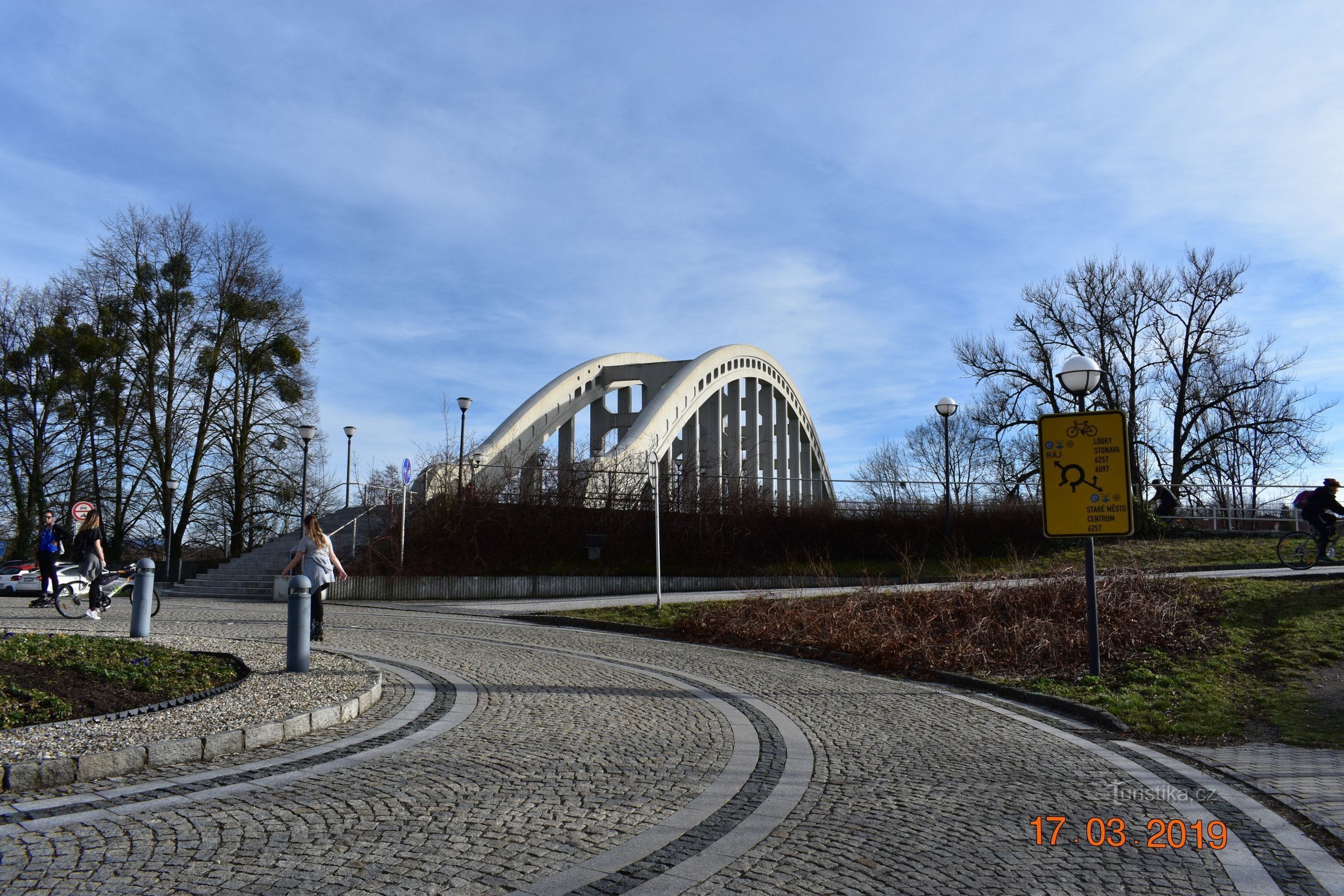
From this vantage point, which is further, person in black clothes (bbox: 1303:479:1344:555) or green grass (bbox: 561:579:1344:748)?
person in black clothes (bbox: 1303:479:1344:555)

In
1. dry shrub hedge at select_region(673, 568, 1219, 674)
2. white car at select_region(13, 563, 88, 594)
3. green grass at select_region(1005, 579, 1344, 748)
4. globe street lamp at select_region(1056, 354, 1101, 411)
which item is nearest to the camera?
green grass at select_region(1005, 579, 1344, 748)

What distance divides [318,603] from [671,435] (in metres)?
28.0

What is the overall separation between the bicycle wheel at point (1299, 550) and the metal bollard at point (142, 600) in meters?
17.9

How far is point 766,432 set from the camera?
53.4 m

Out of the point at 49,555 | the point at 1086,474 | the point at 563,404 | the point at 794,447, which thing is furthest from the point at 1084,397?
the point at 794,447

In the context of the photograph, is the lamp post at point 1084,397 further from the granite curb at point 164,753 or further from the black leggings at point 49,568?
the black leggings at point 49,568

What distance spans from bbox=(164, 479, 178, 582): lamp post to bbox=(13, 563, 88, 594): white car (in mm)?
3214

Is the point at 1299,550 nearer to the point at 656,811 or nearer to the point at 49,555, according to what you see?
the point at 656,811

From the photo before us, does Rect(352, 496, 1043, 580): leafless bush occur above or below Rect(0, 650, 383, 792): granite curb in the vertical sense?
above

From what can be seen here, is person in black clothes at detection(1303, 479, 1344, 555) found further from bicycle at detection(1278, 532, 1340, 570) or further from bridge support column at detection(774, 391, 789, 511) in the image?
bridge support column at detection(774, 391, 789, 511)

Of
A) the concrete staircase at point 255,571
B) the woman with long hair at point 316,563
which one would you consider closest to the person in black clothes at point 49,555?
the concrete staircase at point 255,571

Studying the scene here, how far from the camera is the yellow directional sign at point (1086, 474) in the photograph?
920cm

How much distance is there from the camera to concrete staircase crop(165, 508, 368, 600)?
20.1 m

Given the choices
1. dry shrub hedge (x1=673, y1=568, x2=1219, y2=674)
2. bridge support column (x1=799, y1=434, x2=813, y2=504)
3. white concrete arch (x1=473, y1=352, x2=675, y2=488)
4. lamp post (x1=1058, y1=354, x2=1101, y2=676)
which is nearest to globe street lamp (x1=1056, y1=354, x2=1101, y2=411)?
lamp post (x1=1058, y1=354, x2=1101, y2=676)
